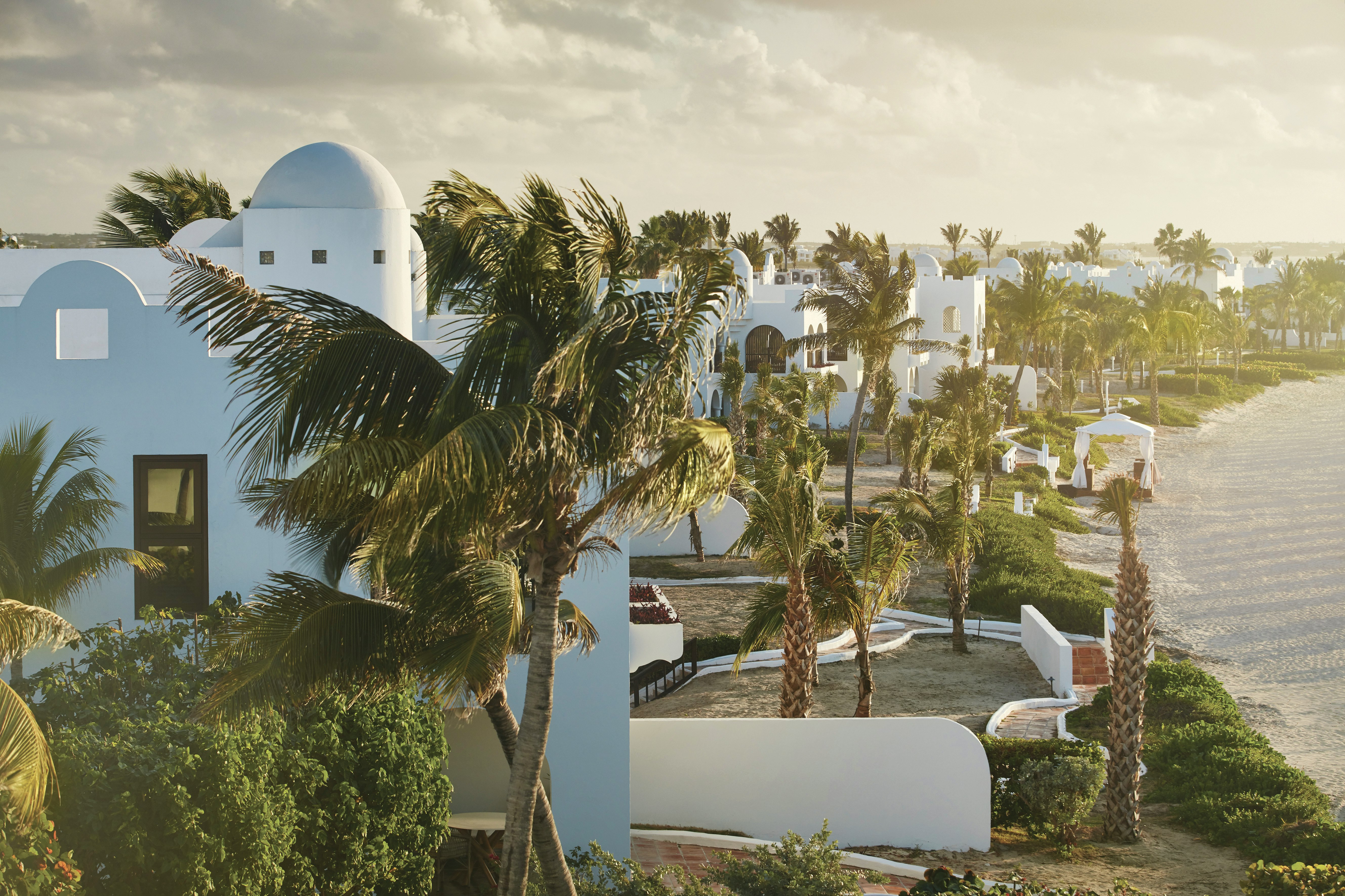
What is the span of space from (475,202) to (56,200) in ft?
53.1

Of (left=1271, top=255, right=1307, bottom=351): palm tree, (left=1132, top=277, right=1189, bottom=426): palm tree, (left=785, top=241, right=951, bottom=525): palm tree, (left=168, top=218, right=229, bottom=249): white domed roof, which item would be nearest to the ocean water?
(left=1132, top=277, right=1189, bottom=426): palm tree

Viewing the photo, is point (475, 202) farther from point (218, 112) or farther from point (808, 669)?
point (218, 112)

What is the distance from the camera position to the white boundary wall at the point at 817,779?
13.8 m

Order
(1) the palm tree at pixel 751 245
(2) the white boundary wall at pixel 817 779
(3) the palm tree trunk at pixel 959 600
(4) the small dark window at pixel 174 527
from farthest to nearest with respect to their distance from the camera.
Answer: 1. (1) the palm tree at pixel 751 245
2. (3) the palm tree trunk at pixel 959 600
3. (2) the white boundary wall at pixel 817 779
4. (4) the small dark window at pixel 174 527

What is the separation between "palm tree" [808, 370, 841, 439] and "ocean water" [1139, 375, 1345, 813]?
38.1 ft

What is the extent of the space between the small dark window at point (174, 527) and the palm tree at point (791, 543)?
6263 millimetres

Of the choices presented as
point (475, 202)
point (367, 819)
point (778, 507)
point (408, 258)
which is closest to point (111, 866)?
point (367, 819)

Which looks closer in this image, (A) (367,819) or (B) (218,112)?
(A) (367,819)

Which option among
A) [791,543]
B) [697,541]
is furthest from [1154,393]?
[791,543]

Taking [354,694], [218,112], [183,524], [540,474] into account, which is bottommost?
[354,694]

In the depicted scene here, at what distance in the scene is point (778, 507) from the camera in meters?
14.7

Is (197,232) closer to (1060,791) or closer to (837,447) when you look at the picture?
(1060,791)

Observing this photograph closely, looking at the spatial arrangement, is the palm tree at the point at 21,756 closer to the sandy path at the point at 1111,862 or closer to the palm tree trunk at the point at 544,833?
the palm tree trunk at the point at 544,833

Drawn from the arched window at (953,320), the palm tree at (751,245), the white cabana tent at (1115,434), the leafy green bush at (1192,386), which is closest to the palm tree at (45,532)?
the white cabana tent at (1115,434)
